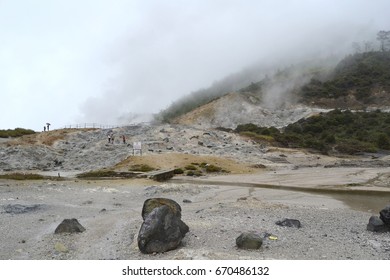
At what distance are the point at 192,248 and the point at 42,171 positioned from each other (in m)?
36.6

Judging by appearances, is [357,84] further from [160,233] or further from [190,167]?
[160,233]

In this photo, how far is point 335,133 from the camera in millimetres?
81000

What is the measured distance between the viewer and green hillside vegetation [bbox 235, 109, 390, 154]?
64062 millimetres

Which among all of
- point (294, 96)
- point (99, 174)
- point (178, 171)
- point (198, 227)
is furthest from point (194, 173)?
point (294, 96)

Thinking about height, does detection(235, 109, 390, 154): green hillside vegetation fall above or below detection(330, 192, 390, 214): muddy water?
above

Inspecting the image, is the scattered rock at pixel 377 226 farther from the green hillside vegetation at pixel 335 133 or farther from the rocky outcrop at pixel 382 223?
the green hillside vegetation at pixel 335 133

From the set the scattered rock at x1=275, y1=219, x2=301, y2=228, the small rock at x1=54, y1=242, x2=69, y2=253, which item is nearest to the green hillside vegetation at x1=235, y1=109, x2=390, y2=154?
the scattered rock at x1=275, y1=219, x2=301, y2=228

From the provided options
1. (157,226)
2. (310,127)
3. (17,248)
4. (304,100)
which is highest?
(304,100)

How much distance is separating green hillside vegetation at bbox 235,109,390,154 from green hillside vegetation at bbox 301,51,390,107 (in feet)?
Result: 71.5

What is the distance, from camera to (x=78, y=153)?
167 feet

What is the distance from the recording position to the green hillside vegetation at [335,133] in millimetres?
64062

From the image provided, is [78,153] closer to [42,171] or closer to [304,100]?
[42,171]

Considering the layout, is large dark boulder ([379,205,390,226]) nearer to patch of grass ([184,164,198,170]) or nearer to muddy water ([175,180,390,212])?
muddy water ([175,180,390,212])

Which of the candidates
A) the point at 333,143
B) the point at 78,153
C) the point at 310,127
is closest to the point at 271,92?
the point at 310,127
